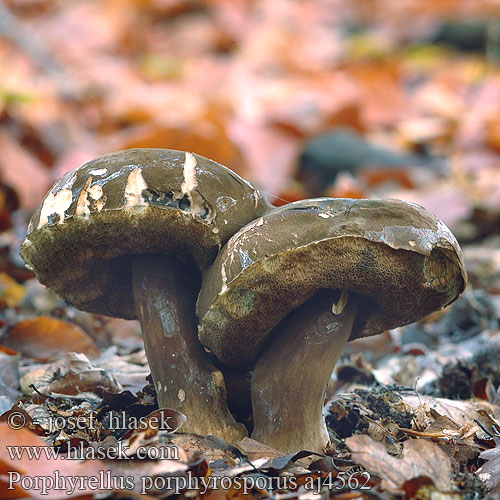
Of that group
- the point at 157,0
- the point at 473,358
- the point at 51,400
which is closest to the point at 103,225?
the point at 51,400

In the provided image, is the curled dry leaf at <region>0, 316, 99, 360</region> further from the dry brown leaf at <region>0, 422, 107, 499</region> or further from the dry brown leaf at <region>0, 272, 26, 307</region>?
the dry brown leaf at <region>0, 422, 107, 499</region>

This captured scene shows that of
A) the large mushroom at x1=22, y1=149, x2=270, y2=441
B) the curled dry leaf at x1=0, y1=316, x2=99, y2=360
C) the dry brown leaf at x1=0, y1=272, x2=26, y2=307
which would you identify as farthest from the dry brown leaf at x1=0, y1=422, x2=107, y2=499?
the dry brown leaf at x1=0, y1=272, x2=26, y2=307

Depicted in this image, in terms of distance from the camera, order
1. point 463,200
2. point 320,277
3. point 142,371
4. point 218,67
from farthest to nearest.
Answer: point 218,67
point 463,200
point 142,371
point 320,277

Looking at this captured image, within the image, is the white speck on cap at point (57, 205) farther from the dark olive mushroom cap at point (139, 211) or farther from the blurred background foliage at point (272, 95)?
the blurred background foliage at point (272, 95)

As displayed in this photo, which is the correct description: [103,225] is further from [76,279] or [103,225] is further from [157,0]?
[157,0]

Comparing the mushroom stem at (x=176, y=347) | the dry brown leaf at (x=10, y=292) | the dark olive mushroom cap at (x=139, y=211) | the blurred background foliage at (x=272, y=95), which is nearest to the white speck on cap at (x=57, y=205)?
the dark olive mushroom cap at (x=139, y=211)

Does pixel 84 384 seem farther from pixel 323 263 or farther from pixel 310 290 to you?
pixel 323 263
